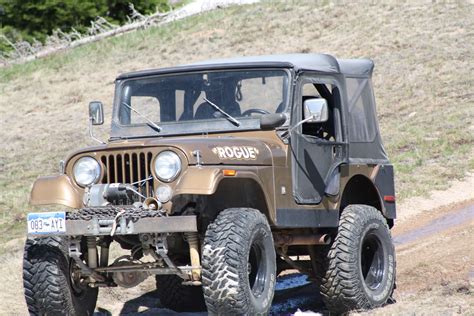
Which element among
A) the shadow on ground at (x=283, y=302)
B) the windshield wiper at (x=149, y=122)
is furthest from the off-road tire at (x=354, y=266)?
the windshield wiper at (x=149, y=122)

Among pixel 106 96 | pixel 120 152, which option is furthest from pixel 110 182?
pixel 106 96

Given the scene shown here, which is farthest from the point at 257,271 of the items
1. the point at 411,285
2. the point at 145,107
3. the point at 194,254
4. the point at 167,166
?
the point at 411,285

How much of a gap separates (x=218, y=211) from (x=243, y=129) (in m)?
0.84

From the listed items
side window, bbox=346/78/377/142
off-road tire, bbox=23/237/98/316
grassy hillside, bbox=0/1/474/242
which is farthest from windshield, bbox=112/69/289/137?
grassy hillside, bbox=0/1/474/242

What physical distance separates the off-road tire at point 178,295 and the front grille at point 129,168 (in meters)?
2.26

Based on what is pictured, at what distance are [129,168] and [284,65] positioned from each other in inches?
67.5

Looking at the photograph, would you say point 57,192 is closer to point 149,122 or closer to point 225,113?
point 149,122

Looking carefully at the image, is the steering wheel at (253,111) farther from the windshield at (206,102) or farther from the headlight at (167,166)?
the headlight at (167,166)

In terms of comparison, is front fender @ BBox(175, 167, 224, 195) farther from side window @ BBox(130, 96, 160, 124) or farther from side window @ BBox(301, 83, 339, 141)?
side window @ BBox(301, 83, 339, 141)

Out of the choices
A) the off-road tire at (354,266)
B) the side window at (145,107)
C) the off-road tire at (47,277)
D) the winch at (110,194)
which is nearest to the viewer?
the winch at (110,194)

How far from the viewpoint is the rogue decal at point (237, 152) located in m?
7.25

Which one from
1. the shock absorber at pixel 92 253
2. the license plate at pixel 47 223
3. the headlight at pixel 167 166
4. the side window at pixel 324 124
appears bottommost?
the shock absorber at pixel 92 253

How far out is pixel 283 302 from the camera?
9523 mm

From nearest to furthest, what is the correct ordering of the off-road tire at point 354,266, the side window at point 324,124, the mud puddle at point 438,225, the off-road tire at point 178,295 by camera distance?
the off-road tire at point 354,266 < the side window at point 324,124 < the off-road tire at point 178,295 < the mud puddle at point 438,225
